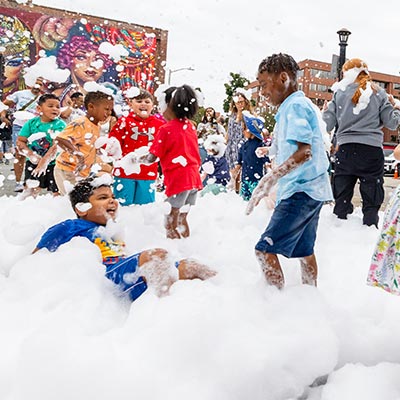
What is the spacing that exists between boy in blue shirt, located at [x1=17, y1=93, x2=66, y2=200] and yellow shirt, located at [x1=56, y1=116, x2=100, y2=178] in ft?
2.84

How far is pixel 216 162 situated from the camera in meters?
6.97

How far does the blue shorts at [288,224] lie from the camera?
2312mm

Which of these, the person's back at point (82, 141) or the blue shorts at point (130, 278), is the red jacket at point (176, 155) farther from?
the blue shorts at point (130, 278)

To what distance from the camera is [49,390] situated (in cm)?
163

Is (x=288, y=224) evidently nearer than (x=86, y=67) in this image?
Yes

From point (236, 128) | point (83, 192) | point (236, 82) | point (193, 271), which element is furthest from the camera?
point (236, 82)

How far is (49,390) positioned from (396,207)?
148 cm

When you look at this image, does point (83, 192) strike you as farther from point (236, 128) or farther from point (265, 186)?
point (236, 128)

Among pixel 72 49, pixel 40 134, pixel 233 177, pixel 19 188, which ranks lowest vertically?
pixel 19 188

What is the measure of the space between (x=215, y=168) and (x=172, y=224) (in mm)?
3233

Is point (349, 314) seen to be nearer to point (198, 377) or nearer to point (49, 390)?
point (198, 377)

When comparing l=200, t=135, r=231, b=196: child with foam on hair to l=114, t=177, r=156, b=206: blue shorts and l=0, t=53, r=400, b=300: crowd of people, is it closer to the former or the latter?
l=0, t=53, r=400, b=300: crowd of people

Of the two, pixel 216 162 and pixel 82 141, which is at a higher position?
pixel 82 141

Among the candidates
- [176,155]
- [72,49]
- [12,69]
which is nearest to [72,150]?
[176,155]
